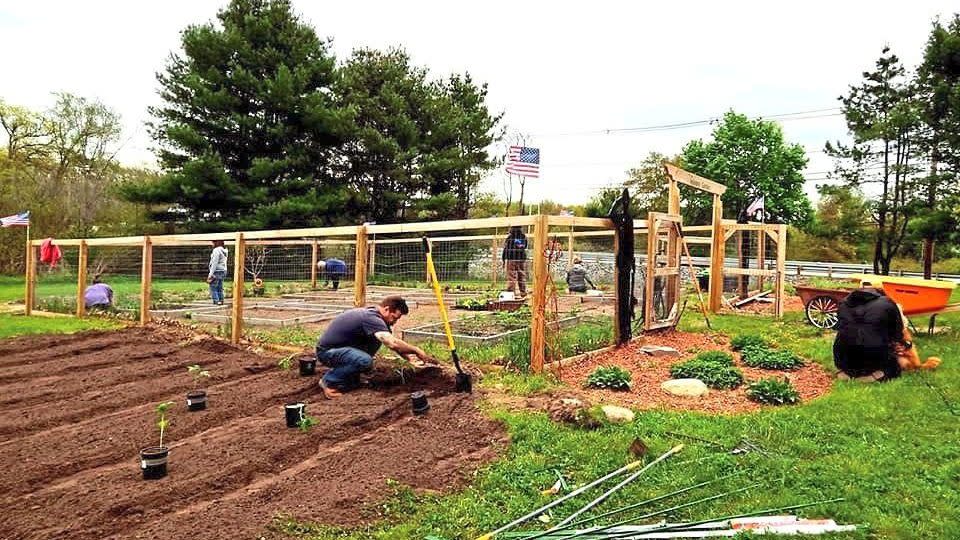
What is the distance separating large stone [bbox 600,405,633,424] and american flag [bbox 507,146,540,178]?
4112 millimetres

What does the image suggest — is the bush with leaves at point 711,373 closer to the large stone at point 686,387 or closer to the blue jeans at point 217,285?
the large stone at point 686,387

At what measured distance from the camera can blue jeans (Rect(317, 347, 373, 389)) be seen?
622 cm

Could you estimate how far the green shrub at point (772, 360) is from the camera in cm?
732

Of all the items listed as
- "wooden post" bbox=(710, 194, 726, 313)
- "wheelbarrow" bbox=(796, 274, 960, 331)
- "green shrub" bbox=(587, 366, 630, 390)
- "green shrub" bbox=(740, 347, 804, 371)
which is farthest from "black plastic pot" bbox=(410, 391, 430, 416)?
"wooden post" bbox=(710, 194, 726, 313)

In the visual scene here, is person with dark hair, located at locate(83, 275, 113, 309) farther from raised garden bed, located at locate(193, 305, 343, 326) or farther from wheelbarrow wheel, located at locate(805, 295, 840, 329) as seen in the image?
wheelbarrow wheel, located at locate(805, 295, 840, 329)

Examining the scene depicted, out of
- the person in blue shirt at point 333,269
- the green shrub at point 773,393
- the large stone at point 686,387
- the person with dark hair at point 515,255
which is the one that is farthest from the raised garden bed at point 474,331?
the person in blue shirt at point 333,269

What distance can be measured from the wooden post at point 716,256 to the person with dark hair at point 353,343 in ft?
26.1

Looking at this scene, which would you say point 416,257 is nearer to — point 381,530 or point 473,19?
point 473,19

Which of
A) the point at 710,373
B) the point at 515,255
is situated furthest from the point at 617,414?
the point at 515,255

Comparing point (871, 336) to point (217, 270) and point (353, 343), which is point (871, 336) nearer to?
point (353, 343)

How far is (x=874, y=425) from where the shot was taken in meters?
4.99

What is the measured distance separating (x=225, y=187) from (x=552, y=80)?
54.1 ft

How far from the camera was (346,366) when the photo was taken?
6.25m

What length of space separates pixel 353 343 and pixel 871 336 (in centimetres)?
547
